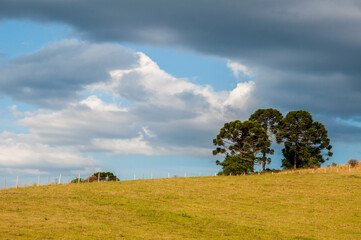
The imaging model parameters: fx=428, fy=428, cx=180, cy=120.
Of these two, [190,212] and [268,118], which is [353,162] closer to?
[268,118]

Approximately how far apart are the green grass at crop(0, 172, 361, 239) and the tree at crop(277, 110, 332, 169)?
3667cm

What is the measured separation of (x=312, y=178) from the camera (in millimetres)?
88500

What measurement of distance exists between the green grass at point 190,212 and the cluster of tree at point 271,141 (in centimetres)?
2884

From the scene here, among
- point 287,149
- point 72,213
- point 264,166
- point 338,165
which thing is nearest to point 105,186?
point 72,213

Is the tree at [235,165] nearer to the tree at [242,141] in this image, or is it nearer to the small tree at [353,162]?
the tree at [242,141]

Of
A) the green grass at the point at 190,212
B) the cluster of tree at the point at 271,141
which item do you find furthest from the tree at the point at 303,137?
the green grass at the point at 190,212

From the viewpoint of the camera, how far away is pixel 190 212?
51906mm

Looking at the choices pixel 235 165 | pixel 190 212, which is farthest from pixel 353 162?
pixel 190 212

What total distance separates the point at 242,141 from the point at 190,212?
208ft

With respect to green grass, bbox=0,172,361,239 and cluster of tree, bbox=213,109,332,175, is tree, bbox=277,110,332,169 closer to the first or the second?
cluster of tree, bbox=213,109,332,175

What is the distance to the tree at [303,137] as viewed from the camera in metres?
118

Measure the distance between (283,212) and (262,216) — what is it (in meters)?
4.71

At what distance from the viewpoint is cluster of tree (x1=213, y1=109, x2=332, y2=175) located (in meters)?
110

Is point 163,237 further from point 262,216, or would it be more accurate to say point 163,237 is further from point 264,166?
point 264,166
